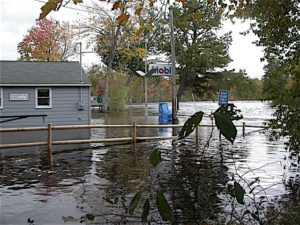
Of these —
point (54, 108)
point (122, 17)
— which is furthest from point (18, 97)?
point (122, 17)

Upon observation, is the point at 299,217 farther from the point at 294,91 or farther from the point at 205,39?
the point at 205,39

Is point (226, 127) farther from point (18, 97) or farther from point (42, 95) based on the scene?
point (42, 95)

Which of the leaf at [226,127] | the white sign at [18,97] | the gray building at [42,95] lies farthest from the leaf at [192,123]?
the white sign at [18,97]

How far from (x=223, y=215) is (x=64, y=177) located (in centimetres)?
424

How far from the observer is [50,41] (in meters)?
48.6

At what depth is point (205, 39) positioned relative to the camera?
A: 43688 mm

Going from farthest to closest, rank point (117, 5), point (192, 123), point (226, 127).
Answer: point (117, 5)
point (192, 123)
point (226, 127)

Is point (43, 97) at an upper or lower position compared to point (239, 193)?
upper

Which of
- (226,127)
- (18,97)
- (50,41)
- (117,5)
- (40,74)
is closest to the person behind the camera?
(226,127)

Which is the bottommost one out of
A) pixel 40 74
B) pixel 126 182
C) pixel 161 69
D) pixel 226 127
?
pixel 126 182

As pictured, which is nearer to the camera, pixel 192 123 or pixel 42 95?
pixel 192 123

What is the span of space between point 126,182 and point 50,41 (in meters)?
42.0

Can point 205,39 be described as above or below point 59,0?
above

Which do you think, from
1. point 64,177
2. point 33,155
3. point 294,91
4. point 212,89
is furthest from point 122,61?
point 294,91
